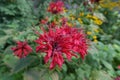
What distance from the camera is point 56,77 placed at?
2719 mm

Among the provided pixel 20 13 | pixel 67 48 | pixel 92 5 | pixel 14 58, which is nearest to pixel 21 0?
pixel 20 13

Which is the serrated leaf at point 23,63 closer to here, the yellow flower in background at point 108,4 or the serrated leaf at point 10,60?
the serrated leaf at point 10,60

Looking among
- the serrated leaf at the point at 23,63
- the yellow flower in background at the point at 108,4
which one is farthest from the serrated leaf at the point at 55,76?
the yellow flower in background at the point at 108,4

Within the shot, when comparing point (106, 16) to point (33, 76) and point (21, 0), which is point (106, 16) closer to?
point (21, 0)

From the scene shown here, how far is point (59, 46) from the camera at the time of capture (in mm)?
2578

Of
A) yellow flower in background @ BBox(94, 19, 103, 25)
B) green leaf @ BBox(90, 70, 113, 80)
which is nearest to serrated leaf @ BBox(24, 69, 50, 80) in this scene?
green leaf @ BBox(90, 70, 113, 80)

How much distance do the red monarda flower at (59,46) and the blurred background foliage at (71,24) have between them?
0.68ft

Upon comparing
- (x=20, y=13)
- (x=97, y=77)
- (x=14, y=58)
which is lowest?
(x=97, y=77)

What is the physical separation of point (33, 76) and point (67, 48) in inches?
15.8

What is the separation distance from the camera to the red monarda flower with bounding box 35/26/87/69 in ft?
8.29

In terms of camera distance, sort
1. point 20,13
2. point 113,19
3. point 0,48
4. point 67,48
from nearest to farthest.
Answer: point 67,48
point 0,48
point 20,13
point 113,19

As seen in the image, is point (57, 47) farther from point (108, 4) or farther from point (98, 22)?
point (108, 4)

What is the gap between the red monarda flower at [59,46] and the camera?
99.4 inches

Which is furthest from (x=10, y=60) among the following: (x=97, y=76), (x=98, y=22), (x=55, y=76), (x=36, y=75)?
(x=98, y=22)
